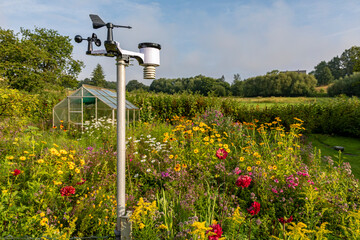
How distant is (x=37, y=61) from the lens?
25547 mm

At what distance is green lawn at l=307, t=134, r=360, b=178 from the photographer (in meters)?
5.26

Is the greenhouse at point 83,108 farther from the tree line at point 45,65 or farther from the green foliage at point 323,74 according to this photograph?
the green foliage at point 323,74

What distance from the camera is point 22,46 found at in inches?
929

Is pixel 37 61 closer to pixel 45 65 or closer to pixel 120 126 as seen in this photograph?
pixel 45 65

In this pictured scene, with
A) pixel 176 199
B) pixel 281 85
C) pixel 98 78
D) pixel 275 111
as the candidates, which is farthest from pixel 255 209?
pixel 98 78

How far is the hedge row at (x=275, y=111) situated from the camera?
833 centimetres

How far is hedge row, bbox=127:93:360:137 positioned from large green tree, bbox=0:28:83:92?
767 inches

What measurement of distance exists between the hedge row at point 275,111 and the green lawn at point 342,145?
506 millimetres

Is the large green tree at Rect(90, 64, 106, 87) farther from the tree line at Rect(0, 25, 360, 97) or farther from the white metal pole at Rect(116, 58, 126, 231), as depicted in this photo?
the white metal pole at Rect(116, 58, 126, 231)

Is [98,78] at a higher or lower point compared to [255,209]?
higher

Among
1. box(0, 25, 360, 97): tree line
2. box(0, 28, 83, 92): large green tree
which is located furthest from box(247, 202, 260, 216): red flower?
box(0, 28, 83, 92): large green tree

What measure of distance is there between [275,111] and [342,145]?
96.8 inches

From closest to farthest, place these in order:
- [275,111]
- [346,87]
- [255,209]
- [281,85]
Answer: [255,209], [275,111], [346,87], [281,85]

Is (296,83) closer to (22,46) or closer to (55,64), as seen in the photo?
(55,64)
